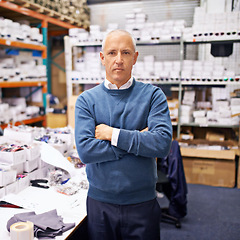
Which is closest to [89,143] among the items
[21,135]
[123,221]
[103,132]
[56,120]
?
[103,132]

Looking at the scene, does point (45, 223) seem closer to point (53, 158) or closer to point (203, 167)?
point (53, 158)

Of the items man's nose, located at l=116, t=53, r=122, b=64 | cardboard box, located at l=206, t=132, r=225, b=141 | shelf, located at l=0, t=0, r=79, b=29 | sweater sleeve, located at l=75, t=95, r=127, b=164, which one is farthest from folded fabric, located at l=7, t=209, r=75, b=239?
cardboard box, located at l=206, t=132, r=225, b=141

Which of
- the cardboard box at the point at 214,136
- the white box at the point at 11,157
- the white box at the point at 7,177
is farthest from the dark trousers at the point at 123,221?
the cardboard box at the point at 214,136

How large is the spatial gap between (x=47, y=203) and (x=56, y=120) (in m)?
3.97

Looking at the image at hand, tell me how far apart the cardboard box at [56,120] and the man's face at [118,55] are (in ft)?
13.8

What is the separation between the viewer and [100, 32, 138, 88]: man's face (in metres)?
1.65

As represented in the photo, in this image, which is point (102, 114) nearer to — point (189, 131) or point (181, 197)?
point (181, 197)

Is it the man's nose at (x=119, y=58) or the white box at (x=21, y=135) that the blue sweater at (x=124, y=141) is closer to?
the man's nose at (x=119, y=58)

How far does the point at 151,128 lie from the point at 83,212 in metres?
0.75

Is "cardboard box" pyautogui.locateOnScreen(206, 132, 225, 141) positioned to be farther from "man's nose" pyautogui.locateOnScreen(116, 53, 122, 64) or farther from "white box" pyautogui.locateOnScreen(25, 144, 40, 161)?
"man's nose" pyautogui.locateOnScreen(116, 53, 122, 64)

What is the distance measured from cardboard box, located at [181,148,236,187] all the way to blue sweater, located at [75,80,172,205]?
10.4ft

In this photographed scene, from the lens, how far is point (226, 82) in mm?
4691

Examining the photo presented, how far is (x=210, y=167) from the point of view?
4691 mm

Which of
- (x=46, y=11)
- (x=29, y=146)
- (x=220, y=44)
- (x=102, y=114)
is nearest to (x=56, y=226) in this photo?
(x=102, y=114)
